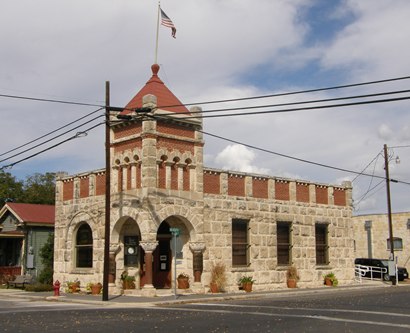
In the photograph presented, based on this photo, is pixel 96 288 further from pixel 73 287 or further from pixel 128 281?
pixel 73 287

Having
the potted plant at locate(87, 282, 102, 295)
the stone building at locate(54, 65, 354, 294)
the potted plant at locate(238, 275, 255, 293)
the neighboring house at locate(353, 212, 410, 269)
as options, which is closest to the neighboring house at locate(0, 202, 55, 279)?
the stone building at locate(54, 65, 354, 294)

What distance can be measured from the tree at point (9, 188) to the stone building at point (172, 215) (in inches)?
1230

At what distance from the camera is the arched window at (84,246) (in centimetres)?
2830

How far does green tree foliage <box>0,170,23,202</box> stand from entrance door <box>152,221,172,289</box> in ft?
119

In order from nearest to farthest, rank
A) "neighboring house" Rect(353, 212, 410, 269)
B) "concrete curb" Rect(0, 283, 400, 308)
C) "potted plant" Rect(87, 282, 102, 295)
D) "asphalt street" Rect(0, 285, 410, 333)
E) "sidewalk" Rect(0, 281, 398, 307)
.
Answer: "asphalt street" Rect(0, 285, 410, 333) < "concrete curb" Rect(0, 283, 400, 308) < "sidewalk" Rect(0, 281, 398, 307) < "potted plant" Rect(87, 282, 102, 295) < "neighboring house" Rect(353, 212, 410, 269)

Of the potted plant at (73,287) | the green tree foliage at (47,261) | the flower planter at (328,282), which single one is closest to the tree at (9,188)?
the green tree foliage at (47,261)

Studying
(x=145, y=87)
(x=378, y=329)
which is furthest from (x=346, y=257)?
(x=378, y=329)

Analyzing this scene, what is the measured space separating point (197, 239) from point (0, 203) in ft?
130

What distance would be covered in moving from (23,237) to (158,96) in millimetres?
14323

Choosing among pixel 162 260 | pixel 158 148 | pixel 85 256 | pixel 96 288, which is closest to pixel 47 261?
pixel 85 256

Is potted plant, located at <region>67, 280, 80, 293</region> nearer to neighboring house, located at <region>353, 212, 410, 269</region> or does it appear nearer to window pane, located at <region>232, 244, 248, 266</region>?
window pane, located at <region>232, 244, 248, 266</region>

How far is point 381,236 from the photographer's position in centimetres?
4984

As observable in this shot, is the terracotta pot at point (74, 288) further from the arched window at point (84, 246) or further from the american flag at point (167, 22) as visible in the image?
the american flag at point (167, 22)

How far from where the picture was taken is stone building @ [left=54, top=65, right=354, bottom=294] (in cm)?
2489
